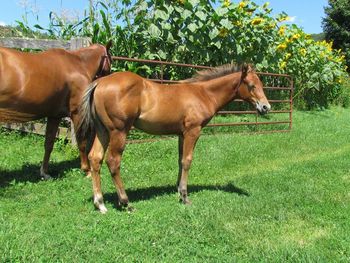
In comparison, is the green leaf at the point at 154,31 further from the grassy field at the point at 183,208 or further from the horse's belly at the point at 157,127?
the horse's belly at the point at 157,127

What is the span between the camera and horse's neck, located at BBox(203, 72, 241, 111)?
6090mm

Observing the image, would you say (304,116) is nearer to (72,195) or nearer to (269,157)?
(269,157)

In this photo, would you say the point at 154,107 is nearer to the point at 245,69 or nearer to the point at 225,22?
the point at 245,69

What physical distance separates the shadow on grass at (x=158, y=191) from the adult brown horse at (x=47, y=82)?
0.98 metres

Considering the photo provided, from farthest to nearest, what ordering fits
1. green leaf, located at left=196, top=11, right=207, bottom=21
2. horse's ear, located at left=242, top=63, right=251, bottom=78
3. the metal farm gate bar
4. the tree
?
the tree → the metal farm gate bar → green leaf, located at left=196, top=11, right=207, bottom=21 → horse's ear, located at left=242, top=63, right=251, bottom=78

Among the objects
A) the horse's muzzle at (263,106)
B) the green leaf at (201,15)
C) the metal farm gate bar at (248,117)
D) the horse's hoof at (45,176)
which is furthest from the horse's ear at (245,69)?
the green leaf at (201,15)

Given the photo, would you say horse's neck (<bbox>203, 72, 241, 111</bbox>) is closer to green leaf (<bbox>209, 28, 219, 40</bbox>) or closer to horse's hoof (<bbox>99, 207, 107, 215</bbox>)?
horse's hoof (<bbox>99, 207, 107, 215</bbox>)

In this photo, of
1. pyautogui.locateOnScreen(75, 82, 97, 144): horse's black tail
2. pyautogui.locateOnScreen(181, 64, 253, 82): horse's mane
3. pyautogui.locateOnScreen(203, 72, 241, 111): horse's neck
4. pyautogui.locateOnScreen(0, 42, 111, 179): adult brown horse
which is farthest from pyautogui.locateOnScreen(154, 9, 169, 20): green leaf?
pyautogui.locateOnScreen(75, 82, 97, 144): horse's black tail

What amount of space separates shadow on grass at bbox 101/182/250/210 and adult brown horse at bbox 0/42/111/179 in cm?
98

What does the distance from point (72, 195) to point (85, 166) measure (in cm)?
83

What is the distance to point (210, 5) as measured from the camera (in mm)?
10641

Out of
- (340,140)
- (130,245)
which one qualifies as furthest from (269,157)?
(130,245)

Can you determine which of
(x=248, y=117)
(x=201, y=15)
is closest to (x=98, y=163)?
(x=201, y=15)

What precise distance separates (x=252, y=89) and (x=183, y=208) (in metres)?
2.06
